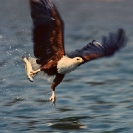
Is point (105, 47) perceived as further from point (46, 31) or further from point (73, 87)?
point (73, 87)

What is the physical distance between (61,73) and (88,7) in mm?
10198

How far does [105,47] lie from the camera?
40.0ft

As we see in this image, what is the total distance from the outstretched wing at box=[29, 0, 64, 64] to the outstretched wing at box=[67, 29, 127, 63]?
313 millimetres

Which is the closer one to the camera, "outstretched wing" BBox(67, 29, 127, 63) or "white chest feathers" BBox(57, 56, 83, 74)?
"white chest feathers" BBox(57, 56, 83, 74)

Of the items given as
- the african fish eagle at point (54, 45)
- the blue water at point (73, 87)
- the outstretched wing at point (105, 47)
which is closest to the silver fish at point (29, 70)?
the african fish eagle at point (54, 45)

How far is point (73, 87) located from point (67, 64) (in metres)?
3.67

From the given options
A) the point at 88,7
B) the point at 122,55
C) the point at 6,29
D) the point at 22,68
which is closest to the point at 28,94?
the point at 22,68

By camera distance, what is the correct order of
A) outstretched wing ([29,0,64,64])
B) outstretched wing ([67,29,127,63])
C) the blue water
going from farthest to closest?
the blue water
outstretched wing ([67,29,127,63])
outstretched wing ([29,0,64,64])

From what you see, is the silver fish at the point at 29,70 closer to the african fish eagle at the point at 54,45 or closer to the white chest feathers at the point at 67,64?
the african fish eagle at the point at 54,45

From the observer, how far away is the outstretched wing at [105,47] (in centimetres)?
1206

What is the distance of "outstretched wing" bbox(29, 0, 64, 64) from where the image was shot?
11609 millimetres

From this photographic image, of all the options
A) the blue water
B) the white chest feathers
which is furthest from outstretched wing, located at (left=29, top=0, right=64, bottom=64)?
the blue water

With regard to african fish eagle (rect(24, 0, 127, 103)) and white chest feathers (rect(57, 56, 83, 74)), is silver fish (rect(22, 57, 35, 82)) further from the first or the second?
white chest feathers (rect(57, 56, 83, 74))

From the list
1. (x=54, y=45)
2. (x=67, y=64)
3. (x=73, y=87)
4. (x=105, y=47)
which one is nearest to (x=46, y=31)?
(x=54, y=45)
